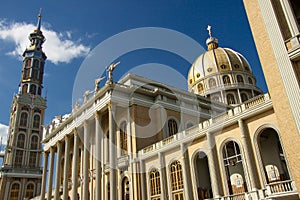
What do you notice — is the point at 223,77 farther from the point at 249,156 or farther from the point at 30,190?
the point at 30,190

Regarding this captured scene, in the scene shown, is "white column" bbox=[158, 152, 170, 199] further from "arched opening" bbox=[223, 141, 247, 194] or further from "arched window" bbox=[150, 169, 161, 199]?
"arched opening" bbox=[223, 141, 247, 194]

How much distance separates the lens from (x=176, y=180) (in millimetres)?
23141

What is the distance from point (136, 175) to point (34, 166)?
40.2 meters

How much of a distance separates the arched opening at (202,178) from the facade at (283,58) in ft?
34.0

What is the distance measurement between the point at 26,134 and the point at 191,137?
158ft

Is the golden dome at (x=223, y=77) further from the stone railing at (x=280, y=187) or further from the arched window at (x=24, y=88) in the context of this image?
the arched window at (x=24, y=88)

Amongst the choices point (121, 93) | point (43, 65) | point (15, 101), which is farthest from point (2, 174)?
point (121, 93)

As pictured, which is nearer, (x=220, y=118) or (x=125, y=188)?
(x=220, y=118)

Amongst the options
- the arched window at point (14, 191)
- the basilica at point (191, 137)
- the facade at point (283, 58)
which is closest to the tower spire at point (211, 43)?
the basilica at point (191, 137)

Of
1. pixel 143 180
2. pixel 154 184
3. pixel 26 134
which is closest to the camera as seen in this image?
pixel 154 184

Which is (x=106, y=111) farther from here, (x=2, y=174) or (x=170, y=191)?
(x=2, y=174)

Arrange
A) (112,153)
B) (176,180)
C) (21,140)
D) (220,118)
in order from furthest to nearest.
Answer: (21,140) → (112,153) → (176,180) → (220,118)

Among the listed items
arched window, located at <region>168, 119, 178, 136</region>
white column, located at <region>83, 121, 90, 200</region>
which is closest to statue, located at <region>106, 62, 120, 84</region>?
white column, located at <region>83, 121, 90, 200</region>

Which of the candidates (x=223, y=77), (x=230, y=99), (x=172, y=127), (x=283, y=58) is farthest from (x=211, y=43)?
(x=283, y=58)
